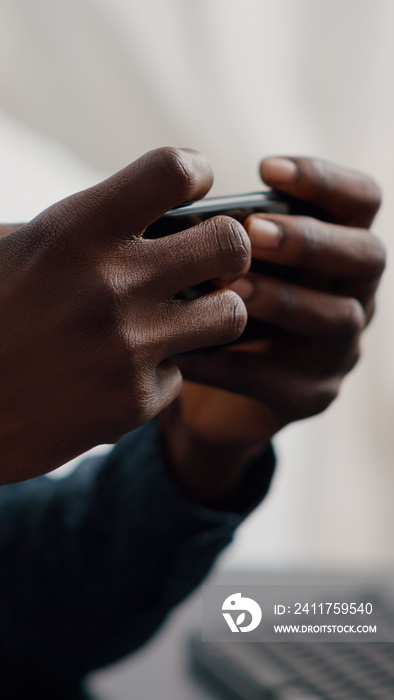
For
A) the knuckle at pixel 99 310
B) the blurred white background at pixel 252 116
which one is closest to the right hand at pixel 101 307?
the knuckle at pixel 99 310

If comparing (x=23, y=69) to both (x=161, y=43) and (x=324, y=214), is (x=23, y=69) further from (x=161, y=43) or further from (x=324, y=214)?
(x=324, y=214)

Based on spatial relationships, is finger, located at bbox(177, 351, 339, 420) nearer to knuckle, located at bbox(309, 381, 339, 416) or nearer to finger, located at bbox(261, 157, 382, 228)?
knuckle, located at bbox(309, 381, 339, 416)

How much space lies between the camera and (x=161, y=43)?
29.2 inches

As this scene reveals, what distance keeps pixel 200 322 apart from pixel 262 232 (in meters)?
0.09

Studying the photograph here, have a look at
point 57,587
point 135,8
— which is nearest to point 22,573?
point 57,587

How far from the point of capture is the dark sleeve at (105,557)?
1.56ft

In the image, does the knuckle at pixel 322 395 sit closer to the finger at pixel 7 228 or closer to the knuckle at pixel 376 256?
the knuckle at pixel 376 256

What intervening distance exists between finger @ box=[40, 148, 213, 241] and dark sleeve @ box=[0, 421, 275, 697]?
0.28 meters

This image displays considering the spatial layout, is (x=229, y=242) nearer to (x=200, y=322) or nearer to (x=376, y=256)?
(x=200, y=322)

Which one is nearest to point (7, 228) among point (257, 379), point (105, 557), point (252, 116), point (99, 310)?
point (99, 310)

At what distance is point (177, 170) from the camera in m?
0.22

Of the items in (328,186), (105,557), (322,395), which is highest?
(328,186)

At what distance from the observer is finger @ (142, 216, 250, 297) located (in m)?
0.24

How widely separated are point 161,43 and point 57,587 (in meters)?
0.64
